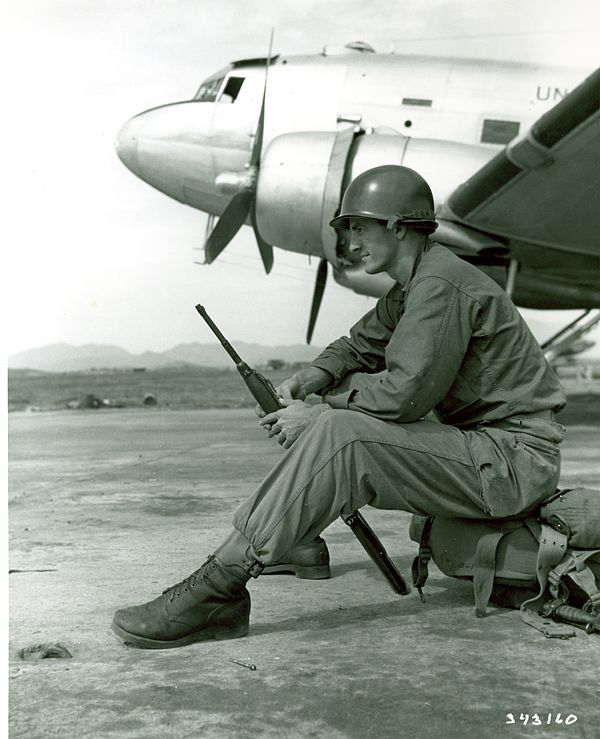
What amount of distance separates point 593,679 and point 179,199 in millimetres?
9899

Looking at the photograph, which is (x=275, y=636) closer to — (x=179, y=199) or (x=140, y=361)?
(x=179, y=199)

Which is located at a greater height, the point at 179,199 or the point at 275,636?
the point at 179,199

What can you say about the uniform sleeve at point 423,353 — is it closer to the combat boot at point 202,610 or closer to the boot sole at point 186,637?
the combat boot at point 202,610

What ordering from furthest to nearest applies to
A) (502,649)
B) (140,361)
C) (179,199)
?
(140,361) → (179,199) → (502,649)

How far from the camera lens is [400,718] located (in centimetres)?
180

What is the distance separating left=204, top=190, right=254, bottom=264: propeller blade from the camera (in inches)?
373

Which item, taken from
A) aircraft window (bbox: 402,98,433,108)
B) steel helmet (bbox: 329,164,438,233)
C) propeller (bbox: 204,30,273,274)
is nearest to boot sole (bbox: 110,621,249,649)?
steel helmet (bbox: 329,164,438,233)

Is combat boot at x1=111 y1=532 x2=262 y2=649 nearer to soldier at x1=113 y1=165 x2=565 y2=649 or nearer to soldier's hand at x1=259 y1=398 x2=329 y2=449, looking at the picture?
soldier at x1=113 y1=165 x2=565 y2=649

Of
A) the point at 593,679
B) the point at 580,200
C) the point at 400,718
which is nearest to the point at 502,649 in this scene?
the point at 593,679

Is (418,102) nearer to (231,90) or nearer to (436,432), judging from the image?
(231,90)

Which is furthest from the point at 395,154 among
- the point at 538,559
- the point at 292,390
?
the point at 538,559

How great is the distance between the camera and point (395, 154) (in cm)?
826

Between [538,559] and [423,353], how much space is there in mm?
707

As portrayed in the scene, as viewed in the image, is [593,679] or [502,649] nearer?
[593,679]
